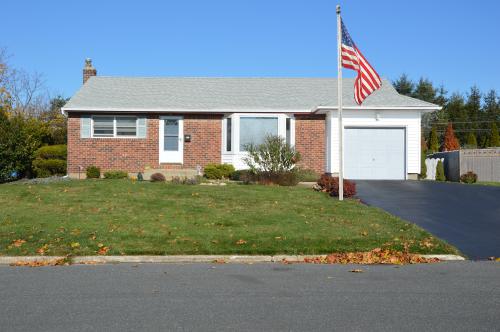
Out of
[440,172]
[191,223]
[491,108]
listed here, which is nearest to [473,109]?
[491,108]

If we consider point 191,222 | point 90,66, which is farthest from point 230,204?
point 90,66

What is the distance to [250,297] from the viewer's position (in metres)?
6.91

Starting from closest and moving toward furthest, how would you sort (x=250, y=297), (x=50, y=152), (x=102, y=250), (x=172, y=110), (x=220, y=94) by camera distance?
1. (x=250, y=297)
2. (x=102, y=250)
3. (x=172, y=110)
4. (x=50, y=152)
5. (x=220, y=94)

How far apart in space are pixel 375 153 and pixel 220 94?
8.01 meters

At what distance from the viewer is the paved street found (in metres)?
5.73

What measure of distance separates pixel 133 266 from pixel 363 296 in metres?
4.12

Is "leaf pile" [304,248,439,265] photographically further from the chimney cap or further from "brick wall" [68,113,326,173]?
the chimney cap

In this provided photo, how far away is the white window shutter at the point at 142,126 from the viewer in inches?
993

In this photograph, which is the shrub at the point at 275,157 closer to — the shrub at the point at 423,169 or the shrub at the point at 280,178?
the shrub at the point at 280,178

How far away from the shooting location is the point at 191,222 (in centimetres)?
1252

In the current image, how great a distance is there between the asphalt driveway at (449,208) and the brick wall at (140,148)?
715cm

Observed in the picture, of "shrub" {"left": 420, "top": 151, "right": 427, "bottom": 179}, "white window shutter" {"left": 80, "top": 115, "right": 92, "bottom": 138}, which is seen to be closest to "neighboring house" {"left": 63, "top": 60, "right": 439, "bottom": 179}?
"white window shutter" {"left": 80, "top": 115, "right": 92, "bottom": 138}

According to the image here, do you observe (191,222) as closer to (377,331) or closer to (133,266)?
(133,266)

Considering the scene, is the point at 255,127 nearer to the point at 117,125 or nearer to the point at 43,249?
the point at 117,125
